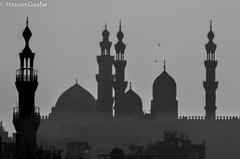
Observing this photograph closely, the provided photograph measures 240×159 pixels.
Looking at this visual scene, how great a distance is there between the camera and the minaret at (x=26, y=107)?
265 ft

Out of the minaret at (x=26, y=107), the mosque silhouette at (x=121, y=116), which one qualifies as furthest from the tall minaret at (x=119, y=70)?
the minaret at (x=26, y=107)

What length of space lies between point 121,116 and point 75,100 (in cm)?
456

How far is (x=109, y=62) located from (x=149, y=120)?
795cm

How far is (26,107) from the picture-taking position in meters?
80.9

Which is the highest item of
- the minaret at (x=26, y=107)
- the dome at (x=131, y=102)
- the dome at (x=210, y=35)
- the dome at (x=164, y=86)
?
the dome at (x=210, y=35)

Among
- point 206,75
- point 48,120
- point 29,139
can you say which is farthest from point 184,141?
point 29,139

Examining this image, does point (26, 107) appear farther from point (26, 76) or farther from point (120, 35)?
point (120, 35)

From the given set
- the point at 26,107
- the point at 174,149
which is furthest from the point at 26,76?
the point at 174,149

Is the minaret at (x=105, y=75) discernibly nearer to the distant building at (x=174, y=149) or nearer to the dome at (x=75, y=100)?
the dome at (x=75, y=100)

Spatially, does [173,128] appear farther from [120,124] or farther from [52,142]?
[52,142]

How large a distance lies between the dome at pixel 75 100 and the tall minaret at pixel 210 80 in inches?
436

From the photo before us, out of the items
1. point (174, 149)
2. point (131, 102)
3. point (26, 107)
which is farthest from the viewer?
point (131, 102)

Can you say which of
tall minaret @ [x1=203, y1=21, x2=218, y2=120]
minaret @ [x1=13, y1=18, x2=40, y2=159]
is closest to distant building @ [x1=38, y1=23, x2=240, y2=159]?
tall minaret @ [x1=203, y1=21, x2=218, y2=120]

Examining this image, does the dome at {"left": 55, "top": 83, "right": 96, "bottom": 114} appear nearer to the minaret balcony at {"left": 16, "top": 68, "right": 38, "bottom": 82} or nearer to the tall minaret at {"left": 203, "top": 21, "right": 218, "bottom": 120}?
the tall minaret at {"left": 203, "top": 21, "right": 218, "bottom": 120}
